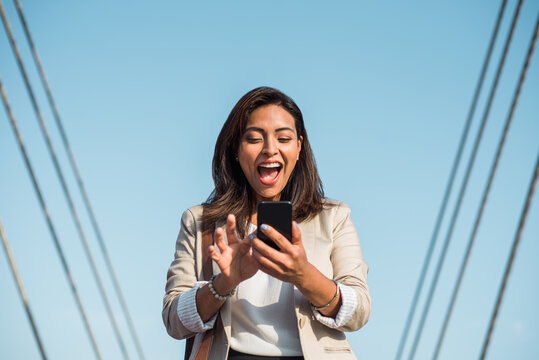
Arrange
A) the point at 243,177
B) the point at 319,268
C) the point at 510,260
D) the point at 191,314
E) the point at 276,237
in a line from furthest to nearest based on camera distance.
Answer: the point at 243,177 → the point at 319,268 → the point at 191,314 → the point at 276,237 → the point at 510,260

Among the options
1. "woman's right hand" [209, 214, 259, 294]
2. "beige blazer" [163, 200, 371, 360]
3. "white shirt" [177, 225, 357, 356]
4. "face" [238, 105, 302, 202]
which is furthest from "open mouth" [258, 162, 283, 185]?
"woman's right hand" [209, 214, 259, 294]

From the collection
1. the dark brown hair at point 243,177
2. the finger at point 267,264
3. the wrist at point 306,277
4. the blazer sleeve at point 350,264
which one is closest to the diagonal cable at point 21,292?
the finger at point 267,264

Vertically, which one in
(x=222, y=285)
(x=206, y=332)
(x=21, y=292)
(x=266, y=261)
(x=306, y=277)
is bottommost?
(x=206, y=332)

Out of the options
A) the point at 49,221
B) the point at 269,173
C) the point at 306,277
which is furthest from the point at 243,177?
the point at 49,221

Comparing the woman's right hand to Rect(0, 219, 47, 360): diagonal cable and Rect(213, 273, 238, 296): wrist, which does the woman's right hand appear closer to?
Rect(213, 273, 238, 296): wrist

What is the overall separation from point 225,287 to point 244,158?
93 cm

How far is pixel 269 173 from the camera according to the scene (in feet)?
10.8

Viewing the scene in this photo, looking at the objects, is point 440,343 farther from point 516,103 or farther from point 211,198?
point 211,198

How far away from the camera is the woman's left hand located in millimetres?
2412

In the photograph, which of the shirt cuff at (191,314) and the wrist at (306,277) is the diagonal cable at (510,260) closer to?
the wrist at (306,277)

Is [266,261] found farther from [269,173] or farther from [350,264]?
[269,173]

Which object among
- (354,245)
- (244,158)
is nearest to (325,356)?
(354,245)

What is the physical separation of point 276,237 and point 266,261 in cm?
11

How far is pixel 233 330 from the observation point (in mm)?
2826
